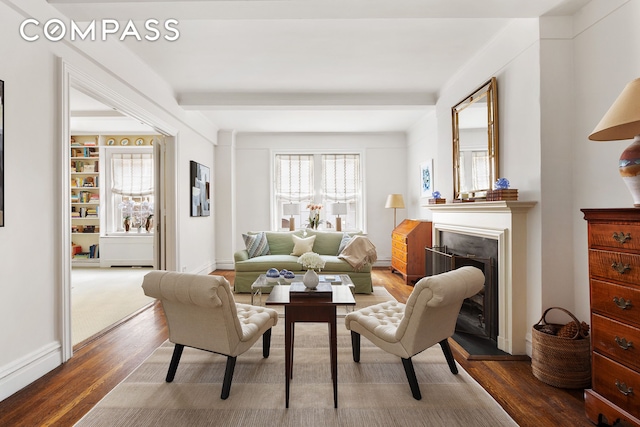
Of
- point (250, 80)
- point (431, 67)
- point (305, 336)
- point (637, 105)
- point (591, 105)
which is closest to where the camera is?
point (637, 105)

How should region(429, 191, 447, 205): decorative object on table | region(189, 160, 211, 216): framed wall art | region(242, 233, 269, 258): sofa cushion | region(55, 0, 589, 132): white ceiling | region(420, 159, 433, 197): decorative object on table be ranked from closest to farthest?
region(55, 0, 589, 132): white ceiling
region(429, 191, 447, 205): decorative object on table
region(242, 233, 269, 258): sofa cushion
region(189, 160, 211, 216): framed wall art
region(420, 159, 433, 197): decorative object on table

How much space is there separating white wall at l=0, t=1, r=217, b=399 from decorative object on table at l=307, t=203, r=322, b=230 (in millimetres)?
4668

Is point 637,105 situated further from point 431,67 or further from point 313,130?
point 313,130

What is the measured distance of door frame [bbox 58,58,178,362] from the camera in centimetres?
279

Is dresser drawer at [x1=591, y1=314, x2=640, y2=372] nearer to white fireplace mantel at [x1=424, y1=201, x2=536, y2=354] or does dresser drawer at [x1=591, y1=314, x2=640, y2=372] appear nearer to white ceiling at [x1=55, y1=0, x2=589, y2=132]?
white fireplace mantel at [x1=424, y1=201, x2=536, y2=354]

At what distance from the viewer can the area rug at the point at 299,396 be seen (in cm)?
203

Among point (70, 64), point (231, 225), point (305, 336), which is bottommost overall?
point (305, 336)

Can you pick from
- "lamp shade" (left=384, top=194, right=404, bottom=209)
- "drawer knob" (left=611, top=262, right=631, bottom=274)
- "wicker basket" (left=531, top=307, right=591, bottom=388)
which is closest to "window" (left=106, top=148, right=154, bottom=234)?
"lamp shade" (left=384, top=194, right=404, bottom=209)

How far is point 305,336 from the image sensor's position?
3.39m

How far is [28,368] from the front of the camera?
244 cm

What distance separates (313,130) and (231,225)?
2541mm

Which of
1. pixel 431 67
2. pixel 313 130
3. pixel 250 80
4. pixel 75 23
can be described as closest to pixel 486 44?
pixel 431 67

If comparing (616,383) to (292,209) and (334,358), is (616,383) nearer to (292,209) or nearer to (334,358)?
(334,358)

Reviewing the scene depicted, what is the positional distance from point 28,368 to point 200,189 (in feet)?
13.2
